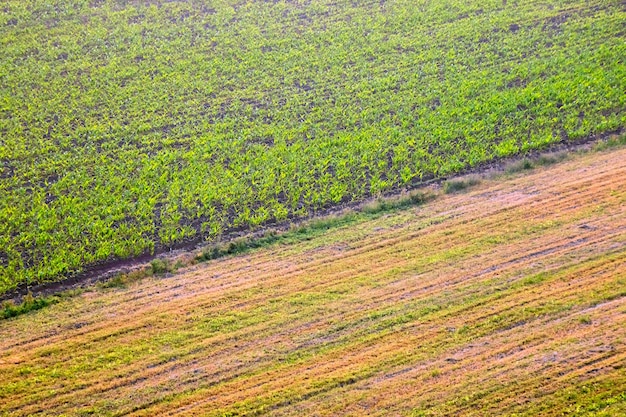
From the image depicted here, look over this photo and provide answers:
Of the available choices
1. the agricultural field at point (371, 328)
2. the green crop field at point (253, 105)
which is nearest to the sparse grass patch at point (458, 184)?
the green crop field at point (253, 105)

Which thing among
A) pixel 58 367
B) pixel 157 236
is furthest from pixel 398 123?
pixel 58 367

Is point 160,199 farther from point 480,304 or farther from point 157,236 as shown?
point 480,304

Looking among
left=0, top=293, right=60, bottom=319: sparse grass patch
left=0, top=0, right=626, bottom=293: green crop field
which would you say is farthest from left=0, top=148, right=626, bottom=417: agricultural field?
left=0, top=0, right=626, bottom=293: green crop field

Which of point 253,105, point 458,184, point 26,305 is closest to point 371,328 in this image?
point 458,184

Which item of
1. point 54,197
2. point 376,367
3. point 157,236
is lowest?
point 376,367

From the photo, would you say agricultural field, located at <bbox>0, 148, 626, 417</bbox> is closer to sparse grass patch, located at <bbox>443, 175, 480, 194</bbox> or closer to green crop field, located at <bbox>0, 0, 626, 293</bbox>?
sparse grass patch, located at <bbox>443, 175, 480, 194</bbox>

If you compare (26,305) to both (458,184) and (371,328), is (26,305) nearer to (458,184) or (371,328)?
(371,328)
